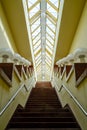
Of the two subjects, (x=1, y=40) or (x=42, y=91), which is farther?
(x=42, y=91)

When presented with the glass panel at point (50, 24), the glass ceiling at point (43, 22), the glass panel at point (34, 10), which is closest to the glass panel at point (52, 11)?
the glass ceiling at point (43, 22)

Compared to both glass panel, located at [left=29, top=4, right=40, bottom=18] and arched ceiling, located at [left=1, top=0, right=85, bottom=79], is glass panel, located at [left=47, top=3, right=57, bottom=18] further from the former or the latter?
glass panel, located at [left=29, top=4, right=40, bottom=18]

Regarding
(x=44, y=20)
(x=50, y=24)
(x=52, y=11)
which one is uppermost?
(x=52, y=11)

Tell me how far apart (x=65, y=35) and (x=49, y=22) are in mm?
1594

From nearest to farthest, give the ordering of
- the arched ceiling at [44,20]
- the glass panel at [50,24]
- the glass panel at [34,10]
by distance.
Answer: the arched ceiling at [44,20]
the glass panel at [34,10]
the glass panel at [50,24]

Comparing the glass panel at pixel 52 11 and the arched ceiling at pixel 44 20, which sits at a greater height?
the glass panel at pixel 52 11

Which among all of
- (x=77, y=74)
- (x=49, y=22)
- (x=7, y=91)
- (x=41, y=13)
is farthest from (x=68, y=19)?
(x=7, y=91)

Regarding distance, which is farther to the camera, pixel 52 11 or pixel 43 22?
pixel 43 22

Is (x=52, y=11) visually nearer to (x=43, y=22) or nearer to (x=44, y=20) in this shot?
(x=44, y=20)

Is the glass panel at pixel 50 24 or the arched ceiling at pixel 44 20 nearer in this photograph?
the arched ceiling at pixel 44 20

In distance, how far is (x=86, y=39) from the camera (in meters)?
5.87

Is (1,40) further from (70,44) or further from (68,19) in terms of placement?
(70,44)

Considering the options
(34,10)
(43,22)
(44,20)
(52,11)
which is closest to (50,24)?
(43,22)

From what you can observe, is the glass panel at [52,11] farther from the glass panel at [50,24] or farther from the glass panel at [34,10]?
the glass panel at [50,24]
